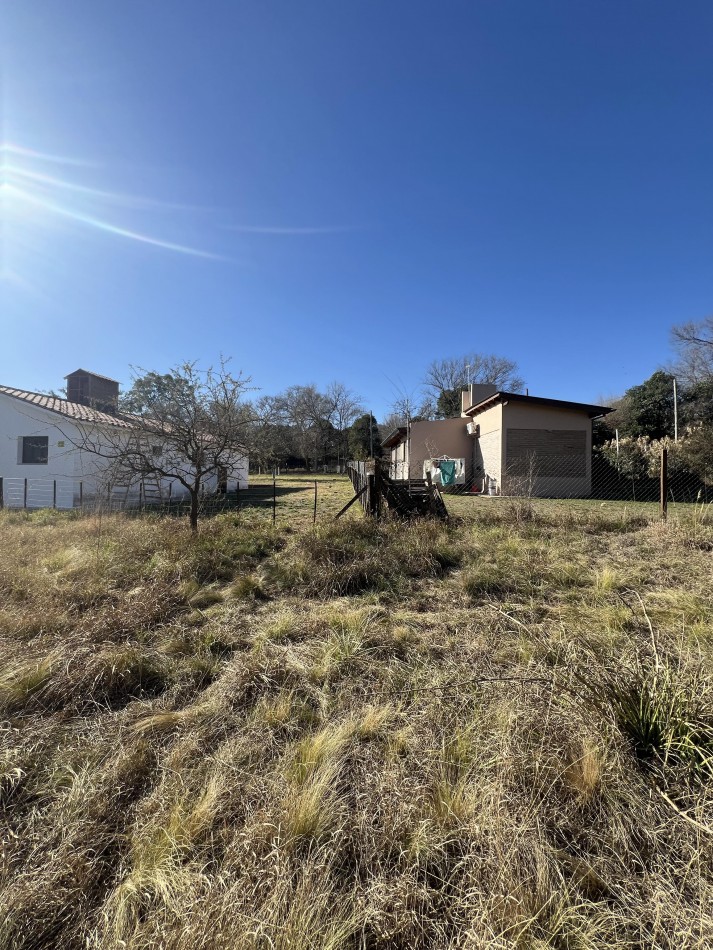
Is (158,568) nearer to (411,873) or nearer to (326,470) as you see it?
(411,873)

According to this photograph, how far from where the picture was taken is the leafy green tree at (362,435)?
45.4 metres

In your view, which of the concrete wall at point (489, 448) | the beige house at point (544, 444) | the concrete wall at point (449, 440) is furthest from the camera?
the concrete wall at point (449, 440)

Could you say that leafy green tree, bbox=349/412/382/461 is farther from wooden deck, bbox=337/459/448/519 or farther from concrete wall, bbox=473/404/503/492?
wooden deck, bbox=337/459/448/519

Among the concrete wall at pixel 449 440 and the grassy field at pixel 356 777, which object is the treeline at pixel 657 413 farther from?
the grassy field at pixel 356 777

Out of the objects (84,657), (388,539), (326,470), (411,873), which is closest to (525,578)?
(388,539)

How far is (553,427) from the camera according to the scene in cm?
1565

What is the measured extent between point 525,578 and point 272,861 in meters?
4.12

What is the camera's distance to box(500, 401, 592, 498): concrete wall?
609 inches

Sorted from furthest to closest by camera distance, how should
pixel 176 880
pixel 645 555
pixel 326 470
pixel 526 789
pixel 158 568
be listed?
1. pixel 326 470
2. pixel 645 555
3. pixel 158 568
4. pixel 526 789
5. pixel 176 880

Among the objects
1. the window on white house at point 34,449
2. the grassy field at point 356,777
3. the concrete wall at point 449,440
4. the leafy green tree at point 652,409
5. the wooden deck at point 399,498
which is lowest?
the grassy field at point 356,777

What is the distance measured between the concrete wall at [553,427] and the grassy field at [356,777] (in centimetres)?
1239

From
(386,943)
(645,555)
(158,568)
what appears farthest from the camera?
(645,555)

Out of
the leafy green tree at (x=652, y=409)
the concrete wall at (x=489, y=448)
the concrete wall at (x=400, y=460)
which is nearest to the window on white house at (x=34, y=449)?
the concrete wall at (x=400, y=460)

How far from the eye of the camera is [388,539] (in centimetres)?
629
